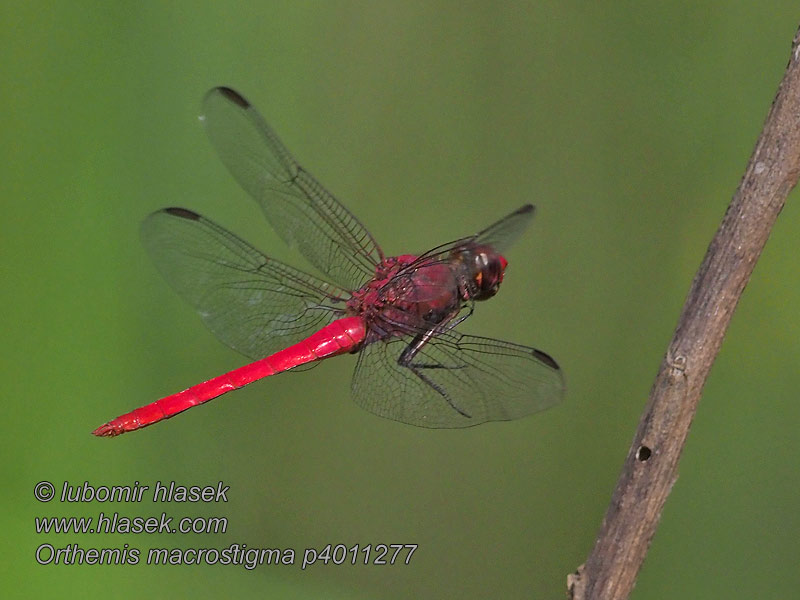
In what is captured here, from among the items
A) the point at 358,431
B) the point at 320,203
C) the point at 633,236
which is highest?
the point at 633,236

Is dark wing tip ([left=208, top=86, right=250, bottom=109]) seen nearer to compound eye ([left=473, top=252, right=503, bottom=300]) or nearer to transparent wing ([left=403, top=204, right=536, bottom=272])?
transparent wing ([left=403, top=204, right=536, bottom=272])

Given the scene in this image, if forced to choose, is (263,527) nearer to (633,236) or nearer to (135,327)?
(135,327)

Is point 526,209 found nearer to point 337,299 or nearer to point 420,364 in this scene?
point 420,364

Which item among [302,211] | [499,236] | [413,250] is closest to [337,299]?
[302,211]

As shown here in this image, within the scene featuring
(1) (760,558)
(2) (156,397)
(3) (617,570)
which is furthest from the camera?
(2) (156,397)

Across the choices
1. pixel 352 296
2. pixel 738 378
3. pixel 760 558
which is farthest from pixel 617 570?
pixel 352 296

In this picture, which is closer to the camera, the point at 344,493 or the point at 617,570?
the point at 617,570

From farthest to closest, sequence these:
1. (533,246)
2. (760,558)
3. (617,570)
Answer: (533,246)
(760,558)
(617,570)
